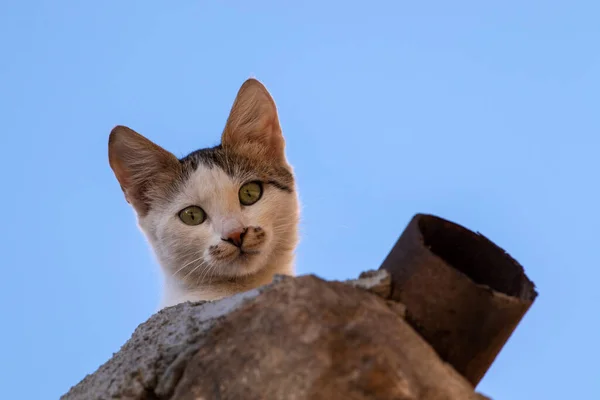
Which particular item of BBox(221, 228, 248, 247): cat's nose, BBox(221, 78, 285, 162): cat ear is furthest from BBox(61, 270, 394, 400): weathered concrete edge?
BBox(221, 78, 285, 162): cat ear

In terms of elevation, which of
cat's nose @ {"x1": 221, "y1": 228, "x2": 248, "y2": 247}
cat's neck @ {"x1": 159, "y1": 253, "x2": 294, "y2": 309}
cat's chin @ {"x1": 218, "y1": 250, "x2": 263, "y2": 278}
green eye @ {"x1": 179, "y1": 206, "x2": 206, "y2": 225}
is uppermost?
green eye @ {"x1": 179, "y1": 206, "x2": 206, "y2": 225}

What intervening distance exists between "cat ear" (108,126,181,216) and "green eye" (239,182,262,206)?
350 millimetres

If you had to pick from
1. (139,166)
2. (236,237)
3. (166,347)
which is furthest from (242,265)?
(166,347)

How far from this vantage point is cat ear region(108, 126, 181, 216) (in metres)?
2.88

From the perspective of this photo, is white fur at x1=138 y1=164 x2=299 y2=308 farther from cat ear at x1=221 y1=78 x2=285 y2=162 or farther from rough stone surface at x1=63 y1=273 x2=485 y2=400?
rough stone surface at x1=63 y1=273 x2=485 y2=400

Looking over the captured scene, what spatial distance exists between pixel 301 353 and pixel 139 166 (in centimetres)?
204

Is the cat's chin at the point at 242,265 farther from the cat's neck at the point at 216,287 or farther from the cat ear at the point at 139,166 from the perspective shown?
the cat ear at the point at 139,166

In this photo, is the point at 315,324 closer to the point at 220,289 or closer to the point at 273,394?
the point at 273,394

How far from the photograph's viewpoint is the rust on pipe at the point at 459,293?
1248 mm

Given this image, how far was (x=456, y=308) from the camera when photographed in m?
1.27

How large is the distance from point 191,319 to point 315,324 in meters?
0.41

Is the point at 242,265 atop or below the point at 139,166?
below

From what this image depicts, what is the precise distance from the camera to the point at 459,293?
1249 millimetres

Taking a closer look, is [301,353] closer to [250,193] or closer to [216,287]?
[216,287]
